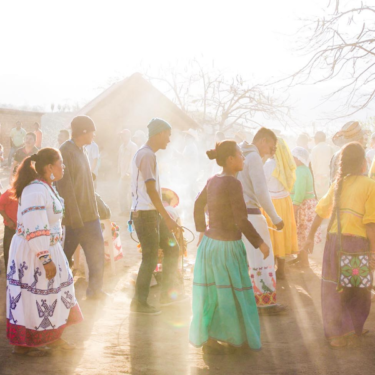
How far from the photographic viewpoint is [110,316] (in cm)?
575

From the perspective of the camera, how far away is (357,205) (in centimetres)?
471

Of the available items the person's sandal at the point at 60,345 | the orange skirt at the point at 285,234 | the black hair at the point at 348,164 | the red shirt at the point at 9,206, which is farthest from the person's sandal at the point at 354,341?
the red shirt at the point at 9,206

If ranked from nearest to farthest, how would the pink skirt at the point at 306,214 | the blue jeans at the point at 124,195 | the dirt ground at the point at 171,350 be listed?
the dirt ground at the point at 171,350 → the pink skirt at the point at 306,214 → the blue jeans at the point at 124,195

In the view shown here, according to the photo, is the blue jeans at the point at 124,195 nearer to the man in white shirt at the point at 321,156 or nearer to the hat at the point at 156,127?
the man in white shirt at the point at 321,156

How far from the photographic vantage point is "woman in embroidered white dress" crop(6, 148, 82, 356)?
14.4ft

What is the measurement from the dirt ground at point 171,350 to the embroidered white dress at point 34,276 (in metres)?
0.24

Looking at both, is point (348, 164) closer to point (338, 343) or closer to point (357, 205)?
point (357, 205)

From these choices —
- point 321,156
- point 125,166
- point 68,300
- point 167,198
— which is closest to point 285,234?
point 167,198

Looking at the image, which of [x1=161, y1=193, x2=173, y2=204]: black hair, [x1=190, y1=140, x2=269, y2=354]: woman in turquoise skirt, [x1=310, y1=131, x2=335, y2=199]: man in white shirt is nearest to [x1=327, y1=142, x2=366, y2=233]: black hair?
[x1=190, y1=140, x2=269, y2=354]: woman in turquoise skirt

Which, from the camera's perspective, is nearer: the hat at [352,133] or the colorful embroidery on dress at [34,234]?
the colorful embroidery on dress at [34,234]

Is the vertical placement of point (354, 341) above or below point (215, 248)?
below

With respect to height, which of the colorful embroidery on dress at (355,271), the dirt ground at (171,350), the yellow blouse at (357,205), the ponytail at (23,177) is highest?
the ponytail at (23,177)

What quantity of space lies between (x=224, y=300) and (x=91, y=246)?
2118 mm

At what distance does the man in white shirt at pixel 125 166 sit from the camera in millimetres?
12758
